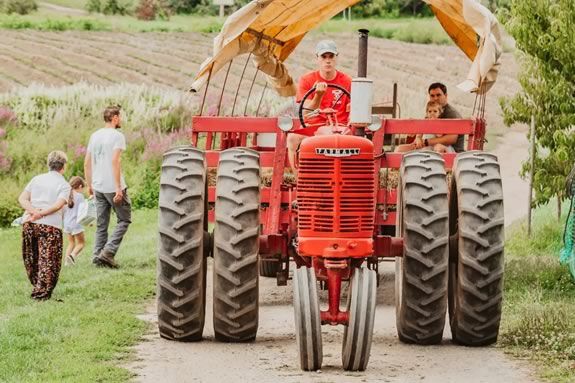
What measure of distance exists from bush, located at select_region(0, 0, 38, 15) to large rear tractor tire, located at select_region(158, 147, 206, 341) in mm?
36462

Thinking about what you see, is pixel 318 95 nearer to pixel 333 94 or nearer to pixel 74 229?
pixel 333 94

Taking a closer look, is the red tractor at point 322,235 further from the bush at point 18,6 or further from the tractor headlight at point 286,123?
the bush at point 18,6

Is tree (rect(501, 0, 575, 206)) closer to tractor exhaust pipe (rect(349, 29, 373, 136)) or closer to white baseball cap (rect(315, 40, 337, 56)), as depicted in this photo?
white baseball cap (rect(315, 40, 337, 56))

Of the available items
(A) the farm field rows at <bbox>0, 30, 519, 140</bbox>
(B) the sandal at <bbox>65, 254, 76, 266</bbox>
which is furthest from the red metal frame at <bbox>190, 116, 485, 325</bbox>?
(A) the farm field rows at <bbox>0, 30, 519, 140</bbox>

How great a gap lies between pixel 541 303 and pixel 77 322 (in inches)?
170

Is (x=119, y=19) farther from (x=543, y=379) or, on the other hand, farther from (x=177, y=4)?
(x=543, y=379)

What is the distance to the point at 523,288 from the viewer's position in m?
15.9

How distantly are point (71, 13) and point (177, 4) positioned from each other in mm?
4752

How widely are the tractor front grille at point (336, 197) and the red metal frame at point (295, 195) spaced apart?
130 mm

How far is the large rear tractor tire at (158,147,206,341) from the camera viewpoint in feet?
40.1

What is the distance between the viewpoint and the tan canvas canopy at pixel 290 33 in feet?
46.1

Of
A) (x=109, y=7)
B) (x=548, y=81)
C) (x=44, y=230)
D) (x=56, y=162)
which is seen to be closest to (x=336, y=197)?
(x=44, y=230)

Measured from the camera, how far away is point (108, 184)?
1830 cm

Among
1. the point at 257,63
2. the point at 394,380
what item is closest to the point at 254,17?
the point at 257,63
